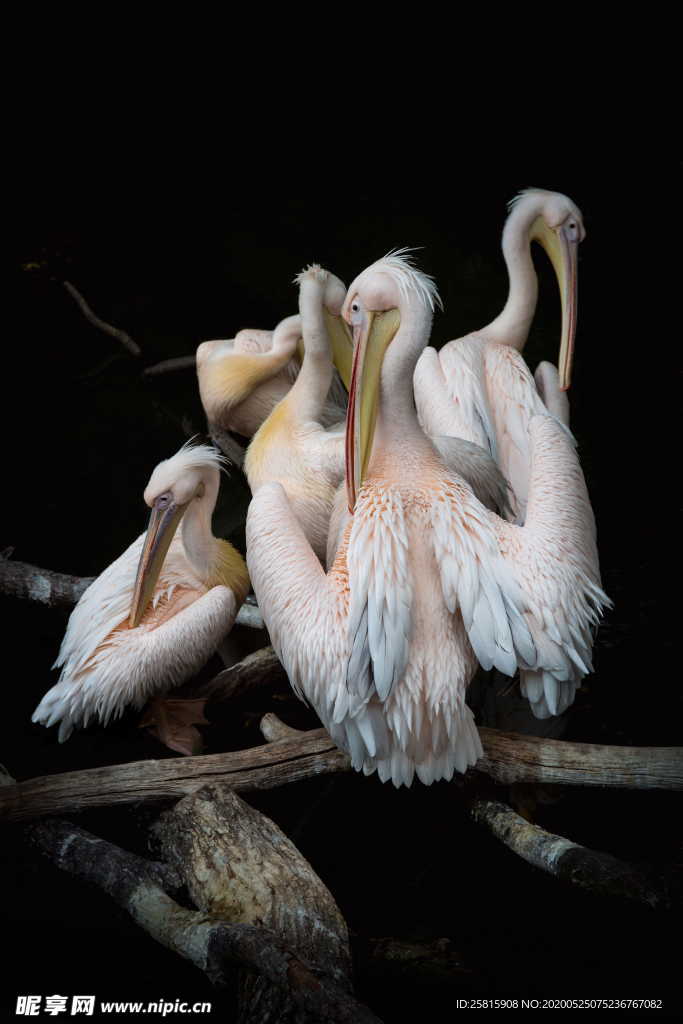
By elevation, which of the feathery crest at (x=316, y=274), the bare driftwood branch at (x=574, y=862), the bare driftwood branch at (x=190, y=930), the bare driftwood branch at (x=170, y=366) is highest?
the feathery crest at (x=316, y=274)

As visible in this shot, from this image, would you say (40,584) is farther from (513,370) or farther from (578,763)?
(578,763)

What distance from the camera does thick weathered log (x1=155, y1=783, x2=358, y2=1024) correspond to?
263cm

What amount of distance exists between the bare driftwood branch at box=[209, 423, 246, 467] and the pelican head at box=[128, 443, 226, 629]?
5.25 feet

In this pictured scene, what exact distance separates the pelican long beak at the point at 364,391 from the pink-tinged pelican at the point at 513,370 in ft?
3.81

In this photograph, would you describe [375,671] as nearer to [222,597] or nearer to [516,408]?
[222,597]

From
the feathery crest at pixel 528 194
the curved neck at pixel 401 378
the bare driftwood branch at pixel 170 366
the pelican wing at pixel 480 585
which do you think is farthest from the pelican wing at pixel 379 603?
the bare driftwood branch at pixel 170 366

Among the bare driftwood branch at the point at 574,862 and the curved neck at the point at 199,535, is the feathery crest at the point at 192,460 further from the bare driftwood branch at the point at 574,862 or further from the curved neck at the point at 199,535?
the bare driftwood branch at the point at 574,862

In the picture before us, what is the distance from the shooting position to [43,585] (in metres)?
4.39

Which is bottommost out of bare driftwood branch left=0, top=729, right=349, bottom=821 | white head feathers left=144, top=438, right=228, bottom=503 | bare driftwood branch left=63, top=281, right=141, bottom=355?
bare driftwood branch left=0, top=729, right=349, bottom=821

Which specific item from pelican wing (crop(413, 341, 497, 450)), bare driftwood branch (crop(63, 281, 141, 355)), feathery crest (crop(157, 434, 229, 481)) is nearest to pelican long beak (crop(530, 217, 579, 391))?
pelican wing (crop(413, 341, 497, 450))

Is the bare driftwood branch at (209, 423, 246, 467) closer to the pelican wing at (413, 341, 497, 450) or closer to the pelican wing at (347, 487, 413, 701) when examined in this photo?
the pelican wing at (413, 341, 497, 450)

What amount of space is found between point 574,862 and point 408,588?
764 millimetres

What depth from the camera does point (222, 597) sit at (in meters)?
3.63

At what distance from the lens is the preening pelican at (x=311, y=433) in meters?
4.12
